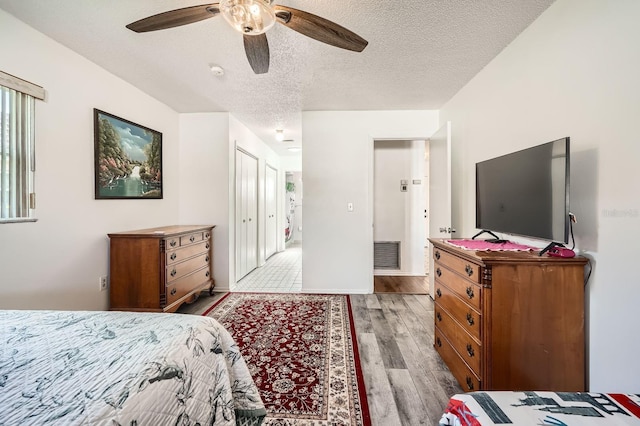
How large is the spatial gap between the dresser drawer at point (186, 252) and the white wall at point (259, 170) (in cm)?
37

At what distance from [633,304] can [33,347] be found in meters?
2.37

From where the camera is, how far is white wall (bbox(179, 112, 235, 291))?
3.45m

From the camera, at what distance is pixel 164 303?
7.89ft

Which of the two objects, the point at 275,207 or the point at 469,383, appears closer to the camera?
the point at 469,383

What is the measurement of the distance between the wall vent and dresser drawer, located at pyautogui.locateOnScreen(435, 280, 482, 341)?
2345 millimetres

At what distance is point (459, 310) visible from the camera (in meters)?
1.64

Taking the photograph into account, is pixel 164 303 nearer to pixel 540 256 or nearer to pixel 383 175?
pixel 540 256

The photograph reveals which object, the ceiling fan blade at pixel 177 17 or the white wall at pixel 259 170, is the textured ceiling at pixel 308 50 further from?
the white wall at pixel 259 170

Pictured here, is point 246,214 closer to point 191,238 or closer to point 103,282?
point 191,238

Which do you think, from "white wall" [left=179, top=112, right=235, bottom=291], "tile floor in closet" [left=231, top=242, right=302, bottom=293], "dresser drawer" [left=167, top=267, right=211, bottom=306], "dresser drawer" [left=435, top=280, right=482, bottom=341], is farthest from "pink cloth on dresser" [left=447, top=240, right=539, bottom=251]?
"white wall" [left=179, top=112, right=235, bottom=291]

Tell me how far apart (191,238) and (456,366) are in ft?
8.72

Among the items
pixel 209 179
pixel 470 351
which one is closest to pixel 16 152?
pixel 209 179

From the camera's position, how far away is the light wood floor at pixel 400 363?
4.80 feet

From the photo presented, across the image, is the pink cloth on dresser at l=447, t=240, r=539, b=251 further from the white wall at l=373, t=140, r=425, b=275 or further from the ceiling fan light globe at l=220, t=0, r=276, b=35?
the white wall at l=373, t=140, r=425, b=275
